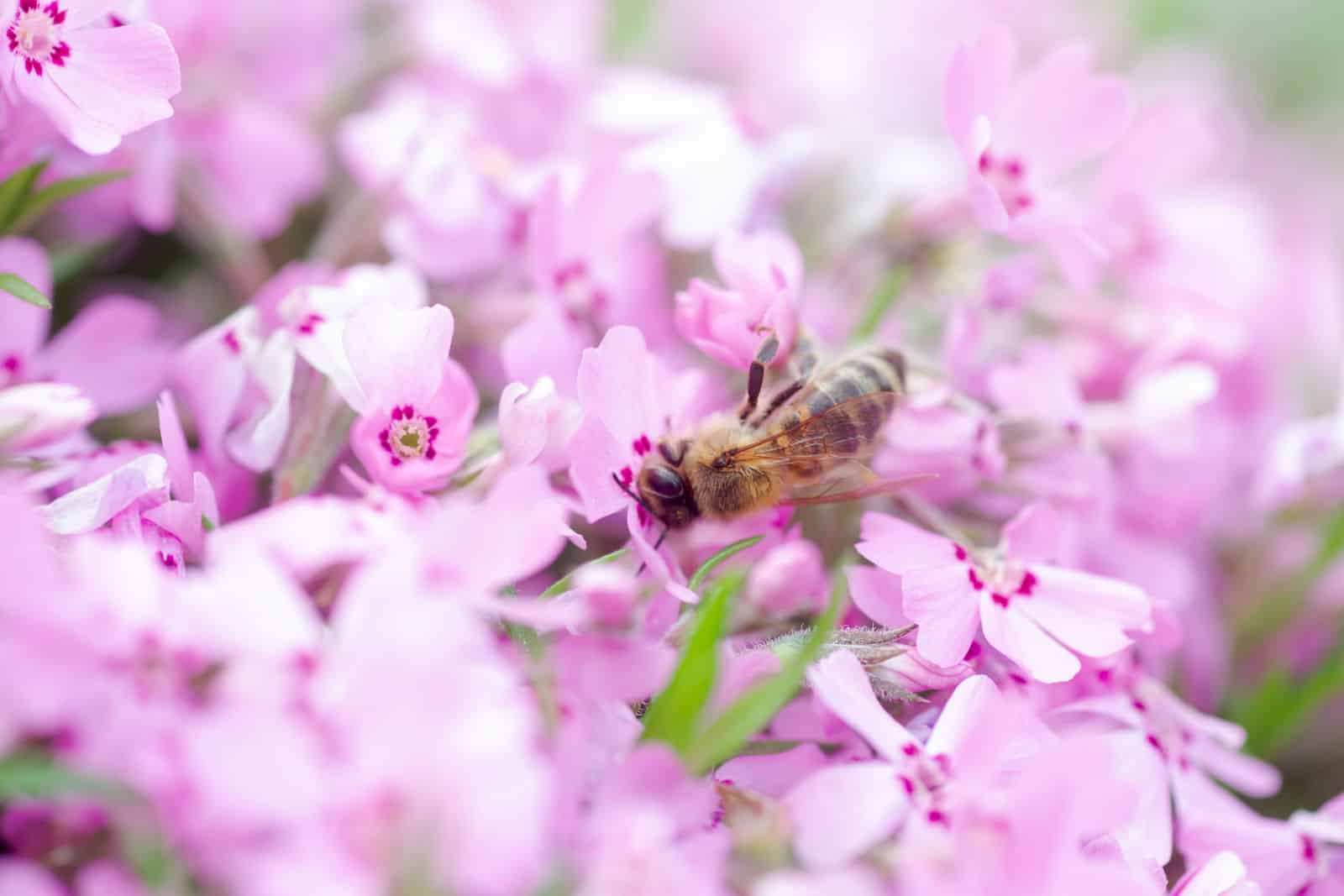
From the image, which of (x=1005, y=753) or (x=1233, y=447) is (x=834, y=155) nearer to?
(x=1233, y=447)

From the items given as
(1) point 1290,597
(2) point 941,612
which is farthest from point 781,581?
(1) point 1290,597

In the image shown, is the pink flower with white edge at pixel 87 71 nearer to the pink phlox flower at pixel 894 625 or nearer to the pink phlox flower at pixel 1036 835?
the pink phlox flower at pixel 894 625

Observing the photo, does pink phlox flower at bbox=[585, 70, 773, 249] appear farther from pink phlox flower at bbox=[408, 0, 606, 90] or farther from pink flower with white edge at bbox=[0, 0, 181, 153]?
pink flower with white edge at bbox=[0, 0, 181, 153]

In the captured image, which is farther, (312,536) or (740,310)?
(740,310)

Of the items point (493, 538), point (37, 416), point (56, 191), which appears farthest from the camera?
point (56, 191)

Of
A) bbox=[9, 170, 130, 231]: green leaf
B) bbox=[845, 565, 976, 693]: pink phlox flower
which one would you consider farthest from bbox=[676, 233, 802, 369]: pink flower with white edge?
bbox=[9, 170, 130, 231]: green leaf

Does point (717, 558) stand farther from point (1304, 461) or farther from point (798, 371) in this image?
point (1304, 461)

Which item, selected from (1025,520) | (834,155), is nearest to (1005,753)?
(1025,520)
